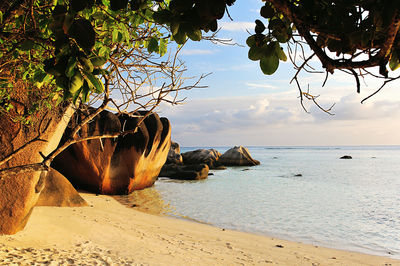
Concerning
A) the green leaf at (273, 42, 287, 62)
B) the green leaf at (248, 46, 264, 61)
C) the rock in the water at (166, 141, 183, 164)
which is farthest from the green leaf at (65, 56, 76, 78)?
the rock in the water at (166, 141, 183, 164)

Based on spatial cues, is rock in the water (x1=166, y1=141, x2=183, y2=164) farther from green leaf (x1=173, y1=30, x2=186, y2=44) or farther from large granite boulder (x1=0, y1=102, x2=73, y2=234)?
green leaf (x1=173, y1=30, x2=186, y2=44)

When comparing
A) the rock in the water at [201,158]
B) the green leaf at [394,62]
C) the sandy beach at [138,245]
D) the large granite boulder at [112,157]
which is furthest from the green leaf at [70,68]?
the rock in the water at [201,158]

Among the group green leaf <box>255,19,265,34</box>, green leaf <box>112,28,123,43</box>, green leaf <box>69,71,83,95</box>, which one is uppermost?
green leaf <box>112,28,123,43</box>

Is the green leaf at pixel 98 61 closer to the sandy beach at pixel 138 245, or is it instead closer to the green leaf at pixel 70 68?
the green leaf at pixel 70 68

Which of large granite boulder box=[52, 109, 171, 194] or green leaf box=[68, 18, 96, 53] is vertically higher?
green leaf box=[68, 18, 96, 53]

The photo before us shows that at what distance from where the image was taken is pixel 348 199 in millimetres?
13773

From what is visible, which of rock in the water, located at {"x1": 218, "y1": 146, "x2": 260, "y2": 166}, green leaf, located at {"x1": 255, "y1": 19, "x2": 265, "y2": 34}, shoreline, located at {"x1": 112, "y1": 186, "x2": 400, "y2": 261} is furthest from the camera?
rock in the water, located at {"x1": 218, "y1": 146, "x2": 260, "y2": 166}

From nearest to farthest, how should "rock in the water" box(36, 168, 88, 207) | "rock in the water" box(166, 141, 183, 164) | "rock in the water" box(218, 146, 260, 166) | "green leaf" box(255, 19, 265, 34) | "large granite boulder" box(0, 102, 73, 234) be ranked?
"green leaf" box(255, 19, 265, 34) < "large granite boulder" box(0, 102, 73, 234) < "rock in the water" box(36, 168, 88, 207) < "rock in the water" box(166, 141, 183, 164) < "rock in the water" box(218, 146, 260, 166)

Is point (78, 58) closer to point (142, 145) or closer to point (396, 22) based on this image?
point (396, 22)

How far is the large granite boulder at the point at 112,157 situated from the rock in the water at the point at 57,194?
229 cm

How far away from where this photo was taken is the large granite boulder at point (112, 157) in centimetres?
1064

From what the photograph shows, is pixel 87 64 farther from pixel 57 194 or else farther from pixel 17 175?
pixel 57 194

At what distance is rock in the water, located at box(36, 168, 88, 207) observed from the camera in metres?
7.71

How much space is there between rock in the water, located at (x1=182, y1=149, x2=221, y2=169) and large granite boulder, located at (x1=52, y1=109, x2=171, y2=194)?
48.6 ft
